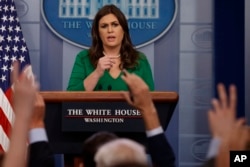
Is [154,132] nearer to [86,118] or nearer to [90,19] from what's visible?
[86,118]

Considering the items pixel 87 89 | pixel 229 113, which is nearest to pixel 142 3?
pixel 87 89

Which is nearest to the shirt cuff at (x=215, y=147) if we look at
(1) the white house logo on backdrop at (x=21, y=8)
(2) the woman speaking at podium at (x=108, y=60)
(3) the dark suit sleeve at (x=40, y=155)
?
(3) the dark suit sleeve at (x=40, y=155)

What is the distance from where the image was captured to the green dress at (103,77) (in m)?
4.79

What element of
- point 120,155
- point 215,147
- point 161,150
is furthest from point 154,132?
point 120,155

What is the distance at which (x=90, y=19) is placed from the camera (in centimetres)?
Result: 696

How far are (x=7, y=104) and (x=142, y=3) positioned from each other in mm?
1520

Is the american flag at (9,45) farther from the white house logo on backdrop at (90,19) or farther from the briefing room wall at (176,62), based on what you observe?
the white house logo on backdrop at (90,19)

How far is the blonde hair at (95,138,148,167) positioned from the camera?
2.38m

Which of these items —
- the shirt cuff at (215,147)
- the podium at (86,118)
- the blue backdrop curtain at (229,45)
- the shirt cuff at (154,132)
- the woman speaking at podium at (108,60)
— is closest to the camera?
the shirt cuff at (215,147)

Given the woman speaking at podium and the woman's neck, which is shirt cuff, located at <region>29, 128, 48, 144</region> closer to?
the woman speaking at podium

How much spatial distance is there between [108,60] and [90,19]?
92.5 inches

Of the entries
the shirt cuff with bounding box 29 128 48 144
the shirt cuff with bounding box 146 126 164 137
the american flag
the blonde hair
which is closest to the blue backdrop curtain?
the american flag

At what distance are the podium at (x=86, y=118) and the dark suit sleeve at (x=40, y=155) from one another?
1170 millimetres

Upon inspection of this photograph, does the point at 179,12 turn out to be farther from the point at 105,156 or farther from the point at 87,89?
the point at 105,156
